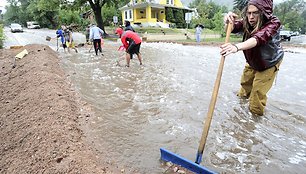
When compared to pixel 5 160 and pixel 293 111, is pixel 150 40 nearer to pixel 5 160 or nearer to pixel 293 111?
pixel 293 111

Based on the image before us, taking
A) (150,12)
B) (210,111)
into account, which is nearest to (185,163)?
(210,111)

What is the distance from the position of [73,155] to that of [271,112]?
3980 mm

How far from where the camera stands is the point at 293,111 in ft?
16.9

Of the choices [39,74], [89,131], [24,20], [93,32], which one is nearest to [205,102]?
[89,131]

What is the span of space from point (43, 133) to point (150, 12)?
36113 millimetres

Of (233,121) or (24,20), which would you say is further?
(24,20)

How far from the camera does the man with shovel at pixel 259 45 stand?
314 centimetres

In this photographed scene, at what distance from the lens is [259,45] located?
3.68 metres

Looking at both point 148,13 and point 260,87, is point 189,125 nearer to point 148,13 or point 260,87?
point 260,87

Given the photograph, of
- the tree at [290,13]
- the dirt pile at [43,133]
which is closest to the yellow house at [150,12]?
the dirt pile at [43,133]

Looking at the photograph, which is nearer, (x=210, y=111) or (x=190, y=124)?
(x=210, y=111)

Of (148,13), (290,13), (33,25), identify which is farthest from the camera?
(290,13)

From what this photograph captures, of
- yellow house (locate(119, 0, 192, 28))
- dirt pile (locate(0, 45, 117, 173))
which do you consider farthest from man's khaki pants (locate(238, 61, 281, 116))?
yellow house (locate(119, 0, 192, 28))

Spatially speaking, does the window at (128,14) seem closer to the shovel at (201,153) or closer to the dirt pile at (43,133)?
the dirt pile at (43,133)
